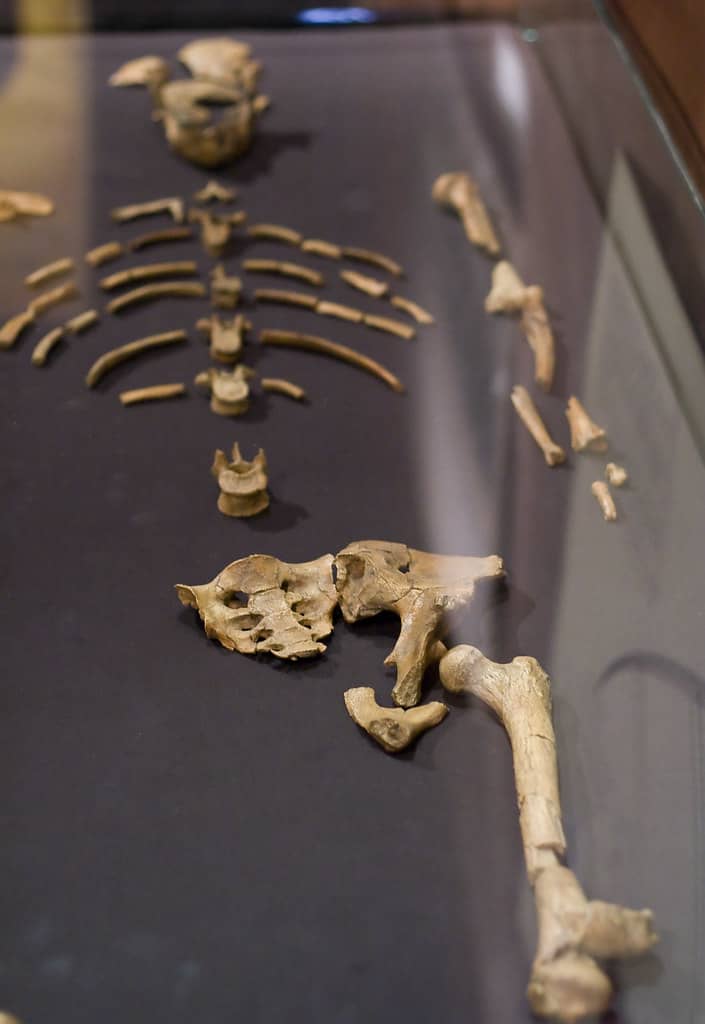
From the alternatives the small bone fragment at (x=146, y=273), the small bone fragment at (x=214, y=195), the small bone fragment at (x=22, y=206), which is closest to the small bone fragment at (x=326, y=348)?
the small bone fragment at (x=146, y=273)

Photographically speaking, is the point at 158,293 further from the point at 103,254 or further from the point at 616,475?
the point at 616,475

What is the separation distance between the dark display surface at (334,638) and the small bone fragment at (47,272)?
0.07 metres

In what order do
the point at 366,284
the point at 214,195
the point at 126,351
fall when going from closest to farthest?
the point at 126,351 → the point at 366,284 → the point at 214,195

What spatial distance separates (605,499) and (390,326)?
39.2 inches

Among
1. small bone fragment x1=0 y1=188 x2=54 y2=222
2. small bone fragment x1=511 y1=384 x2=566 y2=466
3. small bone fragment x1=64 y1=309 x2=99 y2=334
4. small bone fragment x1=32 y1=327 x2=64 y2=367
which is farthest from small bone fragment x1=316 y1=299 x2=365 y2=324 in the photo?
small bone fragment x1=0 y1=188 x2=54 y2=222

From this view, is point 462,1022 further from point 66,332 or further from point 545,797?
point 66,332

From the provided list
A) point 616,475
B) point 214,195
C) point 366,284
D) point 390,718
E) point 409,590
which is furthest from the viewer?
point 214,195

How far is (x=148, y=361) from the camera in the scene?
3676 millimetres

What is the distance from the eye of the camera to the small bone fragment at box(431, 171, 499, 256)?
417 cm

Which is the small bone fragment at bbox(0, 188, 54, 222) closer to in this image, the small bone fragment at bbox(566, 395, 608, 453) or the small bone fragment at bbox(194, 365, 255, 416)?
the small bone fragment at bbox(194, 365, 255, 416)

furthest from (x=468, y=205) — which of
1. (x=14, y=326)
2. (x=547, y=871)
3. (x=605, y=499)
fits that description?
(x=547, y=871)

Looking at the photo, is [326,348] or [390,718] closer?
[390,718]

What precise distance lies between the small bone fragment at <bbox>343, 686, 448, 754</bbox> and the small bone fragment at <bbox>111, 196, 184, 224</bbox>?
7.32ft

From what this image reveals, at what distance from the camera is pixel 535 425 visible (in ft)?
11.3
